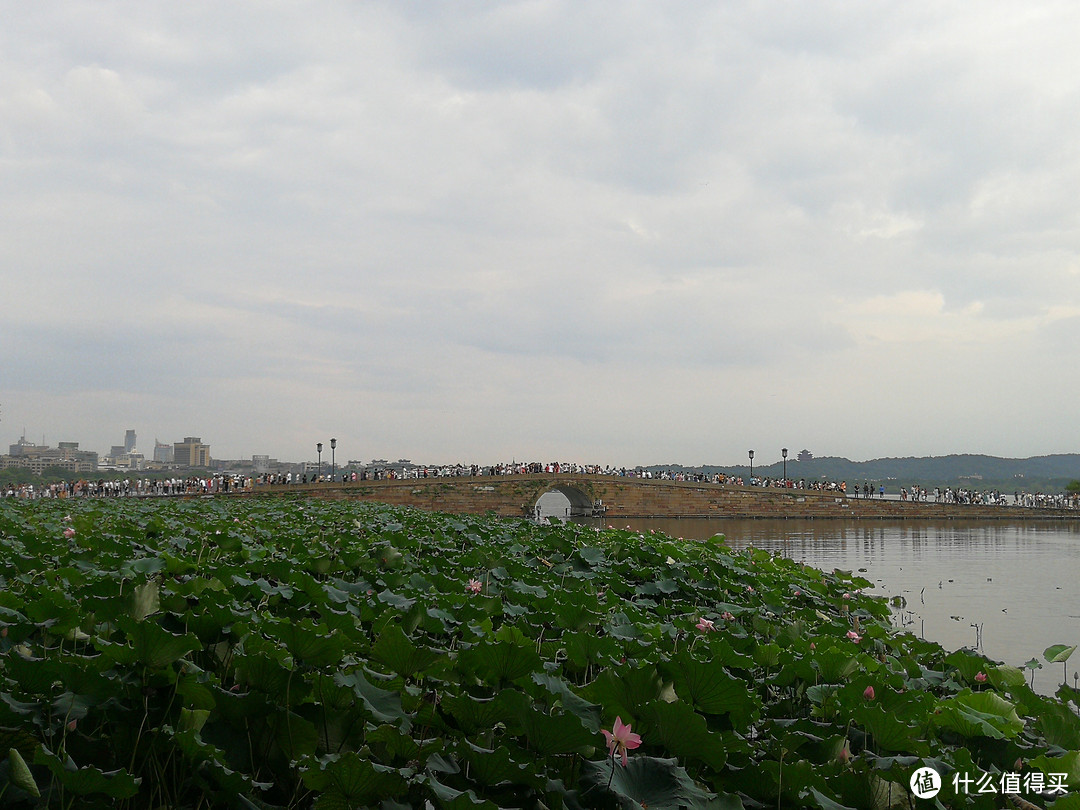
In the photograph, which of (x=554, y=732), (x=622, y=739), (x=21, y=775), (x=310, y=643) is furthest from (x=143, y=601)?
(x=622, y=739)

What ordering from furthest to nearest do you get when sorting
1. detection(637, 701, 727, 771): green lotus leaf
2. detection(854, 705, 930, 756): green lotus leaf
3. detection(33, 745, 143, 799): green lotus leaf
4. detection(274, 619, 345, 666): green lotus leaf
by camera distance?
detection(854, 705, 930, 756): green lotus leaf
detection(274, 619, 345, 666): green lotus leaf
detection(637, 701, 727, 771): green lotus leaf
detection(33, 745, 143, 799): green lotus leaf

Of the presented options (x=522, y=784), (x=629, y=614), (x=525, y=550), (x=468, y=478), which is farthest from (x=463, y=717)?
(x=468, y=478)

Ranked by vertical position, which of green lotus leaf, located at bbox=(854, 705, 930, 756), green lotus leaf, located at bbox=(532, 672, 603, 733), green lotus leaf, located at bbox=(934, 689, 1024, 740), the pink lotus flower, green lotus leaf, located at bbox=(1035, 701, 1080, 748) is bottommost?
green lotus leaf, located at bbox=(1035, 701, 1080, 748)

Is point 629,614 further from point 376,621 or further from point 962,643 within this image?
point 962,643

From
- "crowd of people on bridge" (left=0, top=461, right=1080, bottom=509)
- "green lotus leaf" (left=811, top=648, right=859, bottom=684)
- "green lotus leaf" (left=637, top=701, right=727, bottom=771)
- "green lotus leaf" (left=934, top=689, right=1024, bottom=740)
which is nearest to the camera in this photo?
"green lotus leaf" (left=637, top=701, right=727, bottom=771)

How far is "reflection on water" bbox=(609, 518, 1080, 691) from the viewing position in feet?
36.5

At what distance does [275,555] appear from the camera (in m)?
5.93

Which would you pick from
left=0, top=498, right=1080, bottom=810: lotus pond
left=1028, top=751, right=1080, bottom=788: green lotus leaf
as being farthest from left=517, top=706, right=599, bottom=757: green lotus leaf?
left=1028, top=751, right=1080, bottom=788: green lotus leaf

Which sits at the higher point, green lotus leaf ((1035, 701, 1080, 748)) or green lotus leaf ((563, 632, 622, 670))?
green lotus leaf ((563, 632, 622, 670))

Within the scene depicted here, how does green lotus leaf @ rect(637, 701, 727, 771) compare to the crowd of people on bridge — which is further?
the crowd of people on bridge

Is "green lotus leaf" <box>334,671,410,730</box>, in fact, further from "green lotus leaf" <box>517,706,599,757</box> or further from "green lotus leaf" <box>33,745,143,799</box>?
"green lotus leaf" <box>33,745,143,799</box>

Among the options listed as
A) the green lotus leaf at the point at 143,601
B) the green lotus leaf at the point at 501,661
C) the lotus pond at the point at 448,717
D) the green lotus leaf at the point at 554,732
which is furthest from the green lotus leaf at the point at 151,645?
the green lotus leaf at the point at 554,732

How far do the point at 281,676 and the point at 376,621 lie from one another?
115cm

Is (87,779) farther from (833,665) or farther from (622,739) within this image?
(833,665)
